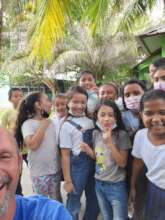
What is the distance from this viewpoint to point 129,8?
8820 millimetres

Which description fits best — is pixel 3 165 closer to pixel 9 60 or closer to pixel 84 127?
pixel 84 127

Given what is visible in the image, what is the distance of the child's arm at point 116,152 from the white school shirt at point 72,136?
358 millimetres

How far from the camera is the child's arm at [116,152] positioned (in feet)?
9.66

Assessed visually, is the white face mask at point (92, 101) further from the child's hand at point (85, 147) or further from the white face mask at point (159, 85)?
the white face mask at point (159, 85)

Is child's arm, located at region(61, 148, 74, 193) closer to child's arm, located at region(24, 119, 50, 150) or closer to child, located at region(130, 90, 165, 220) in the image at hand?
child's arm, located at region(24, 119, 50, 150)

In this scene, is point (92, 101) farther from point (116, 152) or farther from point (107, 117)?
point (116, 152)

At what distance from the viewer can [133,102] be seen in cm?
330

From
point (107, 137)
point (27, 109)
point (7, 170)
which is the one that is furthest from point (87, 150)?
point (7, 170)

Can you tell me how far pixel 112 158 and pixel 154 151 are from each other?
0.66 meters

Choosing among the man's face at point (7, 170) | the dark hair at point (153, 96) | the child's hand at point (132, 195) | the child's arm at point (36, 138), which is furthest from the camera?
the child's arm at point (36, 138)

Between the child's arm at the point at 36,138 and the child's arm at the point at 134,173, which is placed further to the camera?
the child's arm at the point at 36,138

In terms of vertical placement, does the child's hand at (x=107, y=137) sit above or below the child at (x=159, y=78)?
below

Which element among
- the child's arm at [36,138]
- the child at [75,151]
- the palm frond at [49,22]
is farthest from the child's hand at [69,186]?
the palm frond at [49,22]

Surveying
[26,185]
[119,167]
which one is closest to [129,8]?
[26,185]
